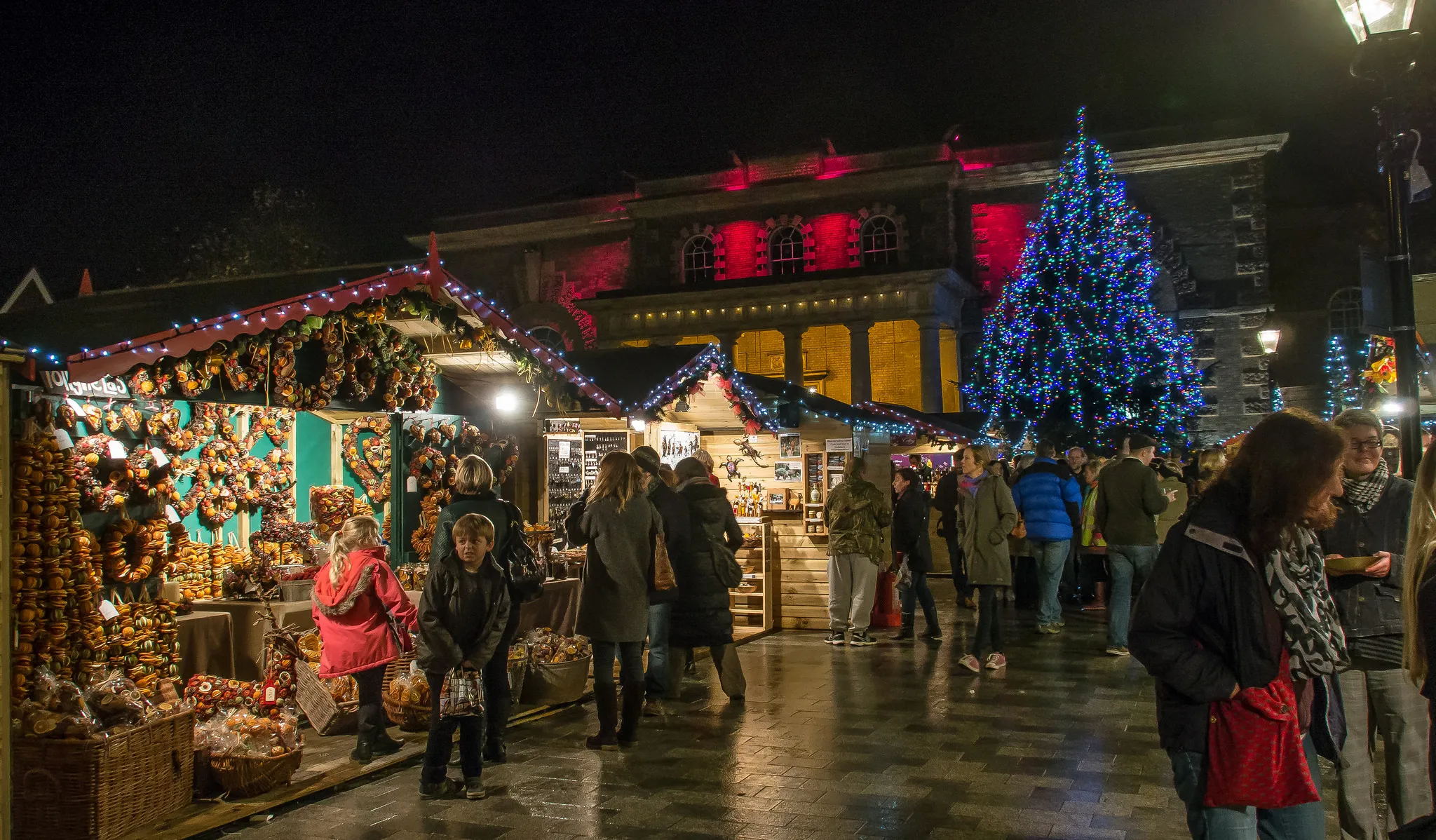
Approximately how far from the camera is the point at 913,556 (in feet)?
37.5

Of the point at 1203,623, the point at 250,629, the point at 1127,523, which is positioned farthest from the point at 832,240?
the point at 1203,623

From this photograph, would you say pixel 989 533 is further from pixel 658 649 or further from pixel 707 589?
pixel 658 649

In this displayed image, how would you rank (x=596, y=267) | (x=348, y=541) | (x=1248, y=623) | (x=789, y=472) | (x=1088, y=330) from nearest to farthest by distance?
(x=1248, y=623) → (x=348, y=541) → (x=789, y=472) → (x=1088, y=330) → (x=596, y=267)

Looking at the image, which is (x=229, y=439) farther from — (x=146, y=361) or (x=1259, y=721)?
(x=1259, y=721)

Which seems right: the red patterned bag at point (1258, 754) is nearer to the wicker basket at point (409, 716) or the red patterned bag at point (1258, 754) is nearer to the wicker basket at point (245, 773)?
the wicker basket at point (245, 773)

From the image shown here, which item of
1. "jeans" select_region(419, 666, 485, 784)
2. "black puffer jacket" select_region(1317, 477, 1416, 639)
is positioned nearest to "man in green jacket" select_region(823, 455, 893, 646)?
"jeans" select_region(419, 666, 485, 784)

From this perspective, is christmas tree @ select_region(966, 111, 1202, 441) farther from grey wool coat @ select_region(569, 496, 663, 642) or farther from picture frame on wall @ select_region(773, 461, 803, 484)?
grey wool coat @ select_region(569, 496, 663, 642)

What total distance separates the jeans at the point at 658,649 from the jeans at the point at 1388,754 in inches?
187

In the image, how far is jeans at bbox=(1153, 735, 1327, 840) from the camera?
3.06 m

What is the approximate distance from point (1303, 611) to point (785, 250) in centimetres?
3007

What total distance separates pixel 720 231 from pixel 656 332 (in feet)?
12.3

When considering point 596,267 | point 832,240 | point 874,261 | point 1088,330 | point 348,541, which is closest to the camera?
point 348,541

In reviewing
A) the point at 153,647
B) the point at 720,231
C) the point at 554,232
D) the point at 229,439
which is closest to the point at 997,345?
the point at 720,231

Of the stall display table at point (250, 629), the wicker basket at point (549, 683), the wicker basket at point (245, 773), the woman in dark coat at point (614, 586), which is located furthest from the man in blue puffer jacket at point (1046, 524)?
the wicker basket at point (245, 773)
